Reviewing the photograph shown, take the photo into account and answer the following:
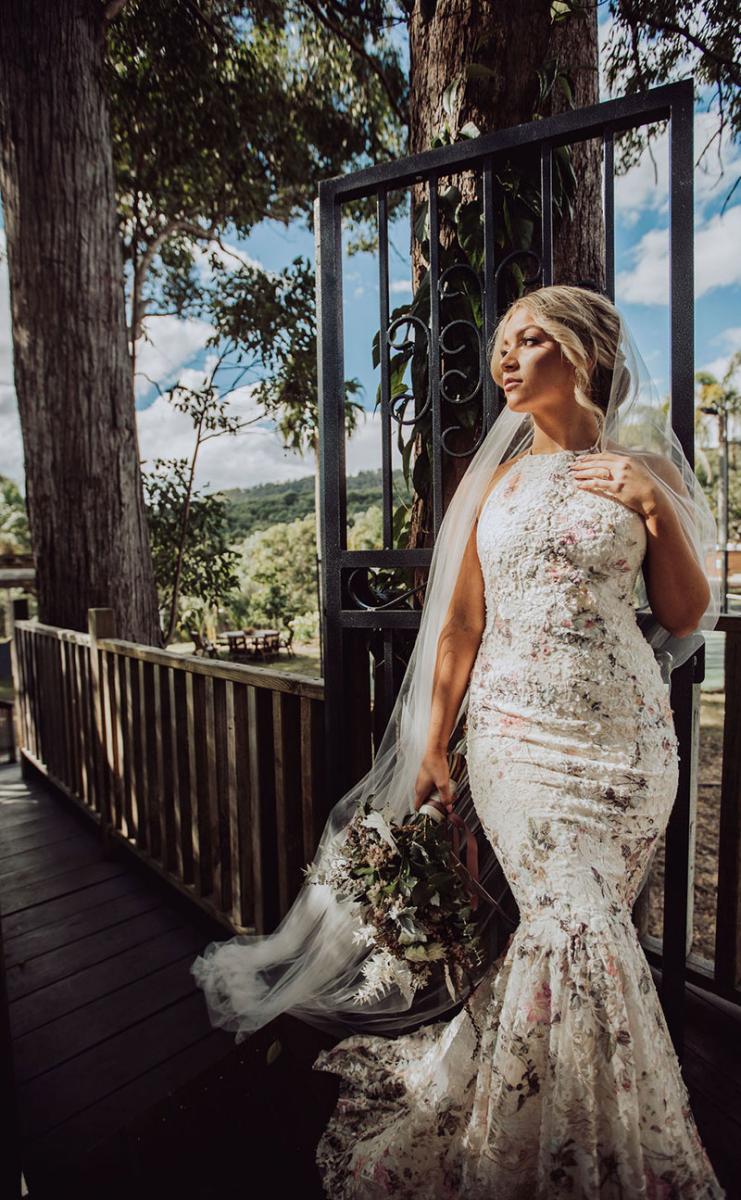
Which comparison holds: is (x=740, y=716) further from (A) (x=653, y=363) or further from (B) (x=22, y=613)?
(B) (x=22, y=613)

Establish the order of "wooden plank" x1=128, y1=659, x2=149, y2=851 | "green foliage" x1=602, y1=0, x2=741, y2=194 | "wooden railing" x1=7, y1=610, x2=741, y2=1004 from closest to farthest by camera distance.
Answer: "wooden railing" x1=7, y1=610, x2=741, y2=1004
"wooden plank" x1=128, y1=659, x2=149, y2=851
"green foliage" x1=602, y1=0, x2=741, y2=194

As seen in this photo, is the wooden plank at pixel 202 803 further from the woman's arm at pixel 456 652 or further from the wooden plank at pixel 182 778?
the woman's arm at pixel 456 652

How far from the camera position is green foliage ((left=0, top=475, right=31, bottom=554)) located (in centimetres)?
3378

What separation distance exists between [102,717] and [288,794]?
62.4 inches

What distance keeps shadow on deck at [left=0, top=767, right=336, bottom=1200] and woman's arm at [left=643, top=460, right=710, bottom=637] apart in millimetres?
1556

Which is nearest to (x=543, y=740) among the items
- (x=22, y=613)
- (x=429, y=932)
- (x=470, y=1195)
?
(x=429, y=932)

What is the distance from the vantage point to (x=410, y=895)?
1.51 m

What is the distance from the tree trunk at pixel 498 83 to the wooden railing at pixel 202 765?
835 millimetres

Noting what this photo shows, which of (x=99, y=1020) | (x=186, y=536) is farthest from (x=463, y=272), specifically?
(x=186, y=536)

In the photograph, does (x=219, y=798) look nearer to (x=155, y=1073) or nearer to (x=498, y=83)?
Result: (x=155, y=1073)

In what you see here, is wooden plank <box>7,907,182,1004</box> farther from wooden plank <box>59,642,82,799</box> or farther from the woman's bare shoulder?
the woman's bare shoulder

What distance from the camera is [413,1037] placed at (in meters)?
1.82

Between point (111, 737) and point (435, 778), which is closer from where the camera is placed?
point (435, 778)

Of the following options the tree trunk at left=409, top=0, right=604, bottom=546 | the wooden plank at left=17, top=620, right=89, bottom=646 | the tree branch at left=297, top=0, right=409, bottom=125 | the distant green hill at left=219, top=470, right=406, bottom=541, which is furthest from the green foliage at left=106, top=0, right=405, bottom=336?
the distant green hill at left=219, top=470, right=406, bottom=541
